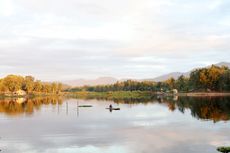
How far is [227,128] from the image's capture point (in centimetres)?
4988

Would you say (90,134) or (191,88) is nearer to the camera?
(90,134)

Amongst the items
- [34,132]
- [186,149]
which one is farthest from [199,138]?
[34,132]

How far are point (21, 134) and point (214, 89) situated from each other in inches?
5606

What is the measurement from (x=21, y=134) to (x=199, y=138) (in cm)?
2359

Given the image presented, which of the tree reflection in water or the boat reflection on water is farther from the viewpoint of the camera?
the tree reflection in water

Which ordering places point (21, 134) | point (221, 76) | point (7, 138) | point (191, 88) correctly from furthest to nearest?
1. point (191, 88)
2. point (221, 76)
3. point (21, 134)
4. point (7, 138)

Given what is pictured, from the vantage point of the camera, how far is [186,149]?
34562mm

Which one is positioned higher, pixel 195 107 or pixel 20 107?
pixel 20 107

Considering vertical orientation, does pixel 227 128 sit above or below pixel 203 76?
below

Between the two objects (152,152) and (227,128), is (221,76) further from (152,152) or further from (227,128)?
(152,152)

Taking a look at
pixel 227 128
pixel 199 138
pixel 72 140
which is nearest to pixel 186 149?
pixel 199 138

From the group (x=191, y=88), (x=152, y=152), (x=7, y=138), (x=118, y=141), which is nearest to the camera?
(x=152, y=152)

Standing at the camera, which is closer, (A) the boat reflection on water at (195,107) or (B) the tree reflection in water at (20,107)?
(A) the boat reflection on water at (195,107)

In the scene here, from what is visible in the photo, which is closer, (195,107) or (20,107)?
(195,107)
